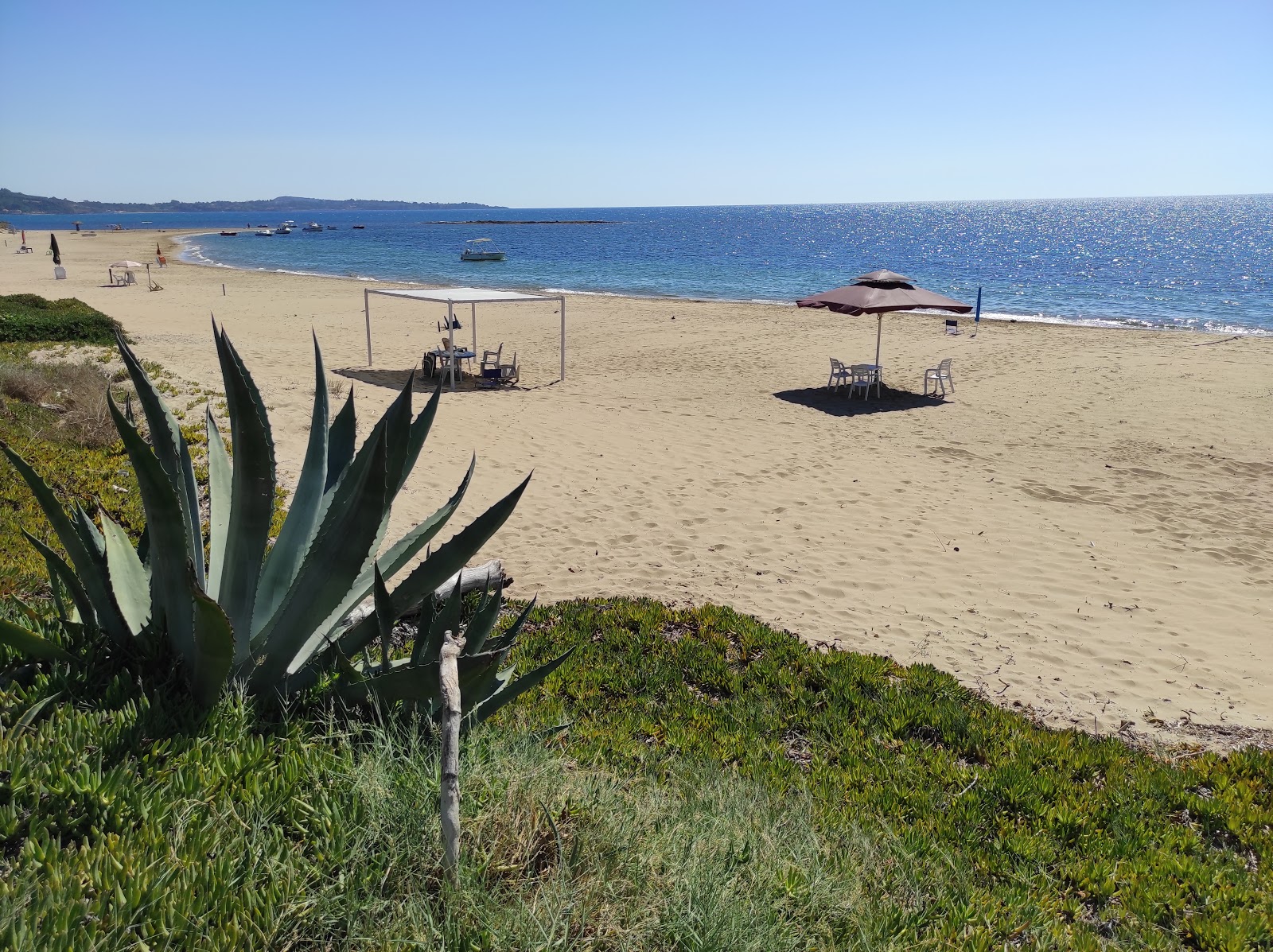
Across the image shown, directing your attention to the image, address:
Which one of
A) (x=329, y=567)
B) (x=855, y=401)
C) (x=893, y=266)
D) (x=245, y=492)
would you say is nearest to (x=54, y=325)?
(x=855, y=401)

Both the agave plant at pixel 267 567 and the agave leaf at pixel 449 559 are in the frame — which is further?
the agave leaf at pixel 449 559

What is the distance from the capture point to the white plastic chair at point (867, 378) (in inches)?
530

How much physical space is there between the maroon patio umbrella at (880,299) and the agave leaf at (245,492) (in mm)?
11247

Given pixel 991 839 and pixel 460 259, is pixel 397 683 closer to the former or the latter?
pixel 991 839

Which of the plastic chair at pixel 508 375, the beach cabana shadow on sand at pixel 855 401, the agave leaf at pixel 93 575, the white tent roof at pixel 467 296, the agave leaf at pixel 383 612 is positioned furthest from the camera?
the plastic chair at pixel 508 375

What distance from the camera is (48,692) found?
2574 mm

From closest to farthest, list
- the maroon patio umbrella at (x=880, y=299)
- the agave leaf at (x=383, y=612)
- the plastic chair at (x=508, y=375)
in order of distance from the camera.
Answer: the agave leaf at (x=383, y=612) < the maroon patio umbrella at (x=880, y=299) < the plastic chair at (x=508, y=375)

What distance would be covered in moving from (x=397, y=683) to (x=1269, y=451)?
1140 centimetres

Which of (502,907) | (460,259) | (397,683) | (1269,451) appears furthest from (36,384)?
(460,259)

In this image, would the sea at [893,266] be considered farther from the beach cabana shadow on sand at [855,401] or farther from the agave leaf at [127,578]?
the agave leaf at [127,578]

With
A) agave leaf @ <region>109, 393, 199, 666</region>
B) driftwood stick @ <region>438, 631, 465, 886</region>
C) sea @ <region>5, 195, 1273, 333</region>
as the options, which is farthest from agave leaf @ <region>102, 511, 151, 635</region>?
sea @ <region>5, 195, 1273, 333</region>

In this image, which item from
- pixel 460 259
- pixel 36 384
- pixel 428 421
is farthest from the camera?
pixel 460 259

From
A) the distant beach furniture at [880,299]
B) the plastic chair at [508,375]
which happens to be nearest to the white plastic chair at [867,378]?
the distant beach furniture at [880,299]

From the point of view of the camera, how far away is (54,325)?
1495 centimetres
